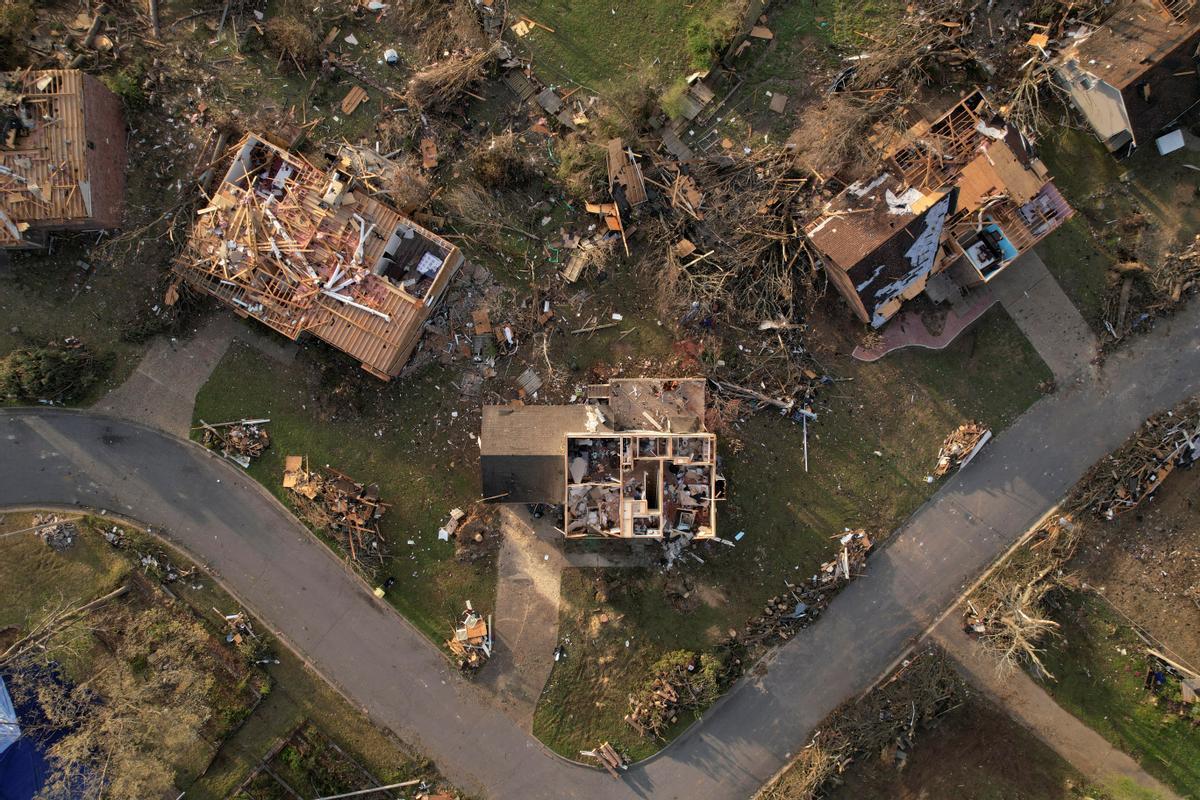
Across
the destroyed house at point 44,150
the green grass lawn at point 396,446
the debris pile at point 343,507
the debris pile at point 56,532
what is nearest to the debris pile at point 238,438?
the green grass lawn at point 396,446

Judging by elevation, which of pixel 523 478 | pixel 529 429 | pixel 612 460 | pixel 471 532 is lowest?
pixel 471 532

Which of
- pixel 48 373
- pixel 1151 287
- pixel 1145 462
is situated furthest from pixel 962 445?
pixel 48 373

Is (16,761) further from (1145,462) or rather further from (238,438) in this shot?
(1145,462)

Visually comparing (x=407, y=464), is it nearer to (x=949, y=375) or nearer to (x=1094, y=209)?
(x=949, y=375)

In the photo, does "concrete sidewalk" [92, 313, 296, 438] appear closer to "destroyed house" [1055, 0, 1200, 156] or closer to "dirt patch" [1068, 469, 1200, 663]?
"destroyed house" [1055, 0, 1200, 156]

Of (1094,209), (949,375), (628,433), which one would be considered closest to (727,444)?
(628,433)

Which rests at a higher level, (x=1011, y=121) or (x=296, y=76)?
(x=1011, y=121)

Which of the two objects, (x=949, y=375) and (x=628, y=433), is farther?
(x=949, y=375)

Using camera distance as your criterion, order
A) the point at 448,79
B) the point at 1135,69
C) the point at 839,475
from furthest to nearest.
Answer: the point at 839,475
the point at 448,79
the point at 1135,69
